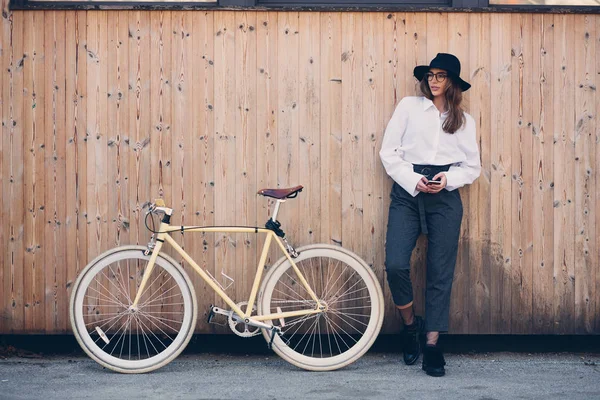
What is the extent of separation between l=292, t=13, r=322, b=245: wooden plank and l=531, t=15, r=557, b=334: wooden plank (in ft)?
5.71

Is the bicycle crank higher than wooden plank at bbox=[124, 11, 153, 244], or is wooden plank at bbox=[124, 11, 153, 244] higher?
wooden plank at bbox=[124, 11, 153, 244]

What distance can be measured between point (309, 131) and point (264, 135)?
0.36 m

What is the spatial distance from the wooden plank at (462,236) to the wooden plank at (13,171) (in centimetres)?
344

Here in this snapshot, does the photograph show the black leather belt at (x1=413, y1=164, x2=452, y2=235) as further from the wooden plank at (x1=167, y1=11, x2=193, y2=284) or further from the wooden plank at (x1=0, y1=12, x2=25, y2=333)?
the wooden plank at (x1=0, y1=12, x2=25, y2=333)

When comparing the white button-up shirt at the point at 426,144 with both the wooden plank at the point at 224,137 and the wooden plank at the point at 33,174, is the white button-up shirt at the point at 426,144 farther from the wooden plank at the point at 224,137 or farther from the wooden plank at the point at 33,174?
the wooden plank at the point at 33,174

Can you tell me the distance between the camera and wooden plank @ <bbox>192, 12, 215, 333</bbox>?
253 inches

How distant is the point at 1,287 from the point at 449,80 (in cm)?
390

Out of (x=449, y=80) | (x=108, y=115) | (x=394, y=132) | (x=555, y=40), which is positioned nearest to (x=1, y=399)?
(x=108, y=115)

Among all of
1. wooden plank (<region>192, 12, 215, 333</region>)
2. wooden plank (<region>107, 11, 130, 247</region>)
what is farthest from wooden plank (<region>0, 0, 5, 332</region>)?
wooden plank (<region>192, 12, 215, 333</region>)

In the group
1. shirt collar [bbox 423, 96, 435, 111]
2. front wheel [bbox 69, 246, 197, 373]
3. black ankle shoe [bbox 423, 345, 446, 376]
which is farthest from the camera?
front wheel [bbox 69, 246, 197, 373]

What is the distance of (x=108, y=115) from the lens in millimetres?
6449

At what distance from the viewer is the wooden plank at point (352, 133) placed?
21.2 feet

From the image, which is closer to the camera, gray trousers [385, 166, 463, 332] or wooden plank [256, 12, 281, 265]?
gray trousers [385, 166, 463, 332]

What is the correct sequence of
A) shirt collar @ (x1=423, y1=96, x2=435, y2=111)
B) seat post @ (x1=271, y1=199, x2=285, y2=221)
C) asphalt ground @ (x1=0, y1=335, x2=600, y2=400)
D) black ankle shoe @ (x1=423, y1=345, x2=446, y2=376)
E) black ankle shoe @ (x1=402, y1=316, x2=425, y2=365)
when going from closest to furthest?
asphalt ground @ (x1=0, y1=335, x2=600, y2=400) < black ankle shoe @ (x1=423, y1=345, x2=446, y2=376) < seat post @ (x1=271, y1=199, x2=285, y2=221) < shirt collar @ (x1=423, y1=96, x2=435, y2=111) < black ankle shoe @ (x1=402, y1=316, x2=425, y2=365)
